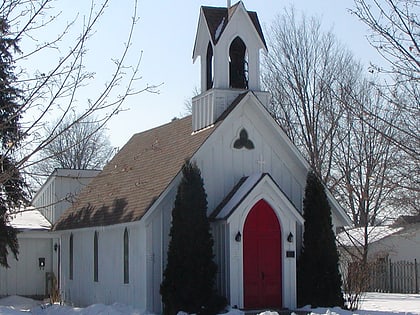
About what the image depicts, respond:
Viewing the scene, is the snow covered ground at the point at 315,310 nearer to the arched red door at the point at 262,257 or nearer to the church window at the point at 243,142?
the arched red door at the point at 262,257

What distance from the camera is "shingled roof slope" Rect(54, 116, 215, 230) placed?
945 inches

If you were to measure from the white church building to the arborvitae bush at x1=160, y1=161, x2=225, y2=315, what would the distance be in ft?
2.56

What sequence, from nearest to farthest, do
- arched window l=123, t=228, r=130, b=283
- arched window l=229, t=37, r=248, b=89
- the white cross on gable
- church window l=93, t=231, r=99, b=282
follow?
1. the white cross on gable
2. arched window l=123, t=228, r=130, b=283
3. arched window l=229, t=37, r=248, b=89
4. church window l=93, t=231, r=99, b=282

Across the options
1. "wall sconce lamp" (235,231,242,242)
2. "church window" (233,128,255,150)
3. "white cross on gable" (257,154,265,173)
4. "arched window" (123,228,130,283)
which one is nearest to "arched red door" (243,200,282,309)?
"wall sconce lamp" (235,231,242,242)

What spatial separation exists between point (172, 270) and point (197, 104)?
6.39m

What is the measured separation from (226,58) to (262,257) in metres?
6.42

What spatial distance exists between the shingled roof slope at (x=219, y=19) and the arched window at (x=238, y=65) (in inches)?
25.8

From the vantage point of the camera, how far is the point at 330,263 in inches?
933

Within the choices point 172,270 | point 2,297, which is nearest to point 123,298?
point 172,270

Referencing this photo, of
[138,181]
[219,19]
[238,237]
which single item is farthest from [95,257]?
[219,19]

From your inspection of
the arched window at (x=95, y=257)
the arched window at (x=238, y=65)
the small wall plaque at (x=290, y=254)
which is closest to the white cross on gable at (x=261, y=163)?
the arched window at (x=238, y=65)

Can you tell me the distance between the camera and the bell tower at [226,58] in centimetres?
2492

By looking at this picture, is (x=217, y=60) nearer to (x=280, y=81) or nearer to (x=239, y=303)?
(x=239, y=303)

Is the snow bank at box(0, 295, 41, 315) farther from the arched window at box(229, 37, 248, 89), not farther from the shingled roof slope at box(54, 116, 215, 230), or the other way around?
the arched window at box(229, 37, 248, 89)
